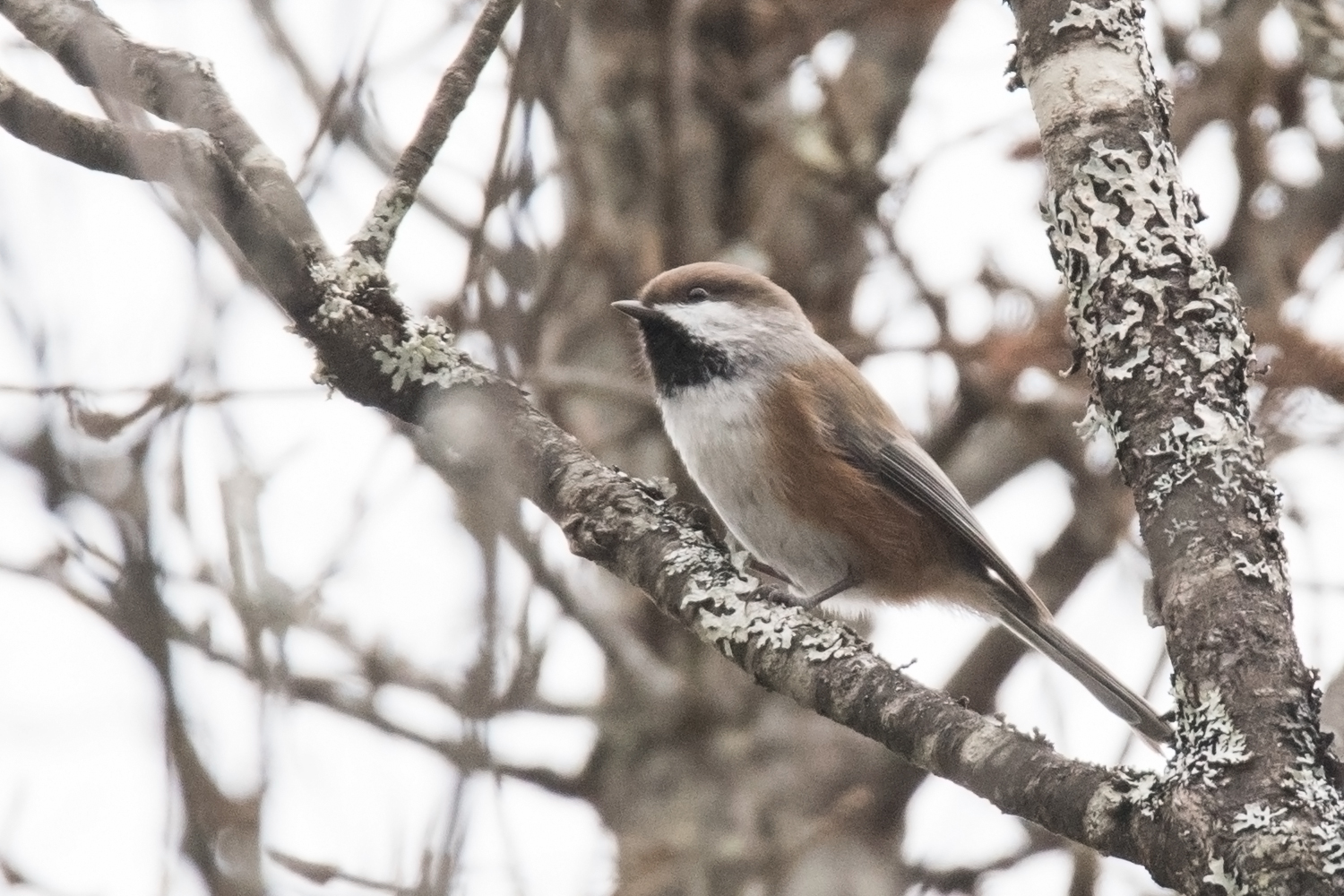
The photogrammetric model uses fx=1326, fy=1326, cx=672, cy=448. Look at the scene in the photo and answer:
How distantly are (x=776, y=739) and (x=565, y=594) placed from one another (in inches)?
39.7

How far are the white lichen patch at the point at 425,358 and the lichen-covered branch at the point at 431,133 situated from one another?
6.2 inches

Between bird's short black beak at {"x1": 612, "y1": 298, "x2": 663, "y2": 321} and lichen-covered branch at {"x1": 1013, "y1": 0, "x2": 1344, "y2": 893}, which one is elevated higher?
bird's short black beak at {"x1": 612, "y1": 298, "x2": 663, "y2": 321}

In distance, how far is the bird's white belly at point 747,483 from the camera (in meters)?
3.57

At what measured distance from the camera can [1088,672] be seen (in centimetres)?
352

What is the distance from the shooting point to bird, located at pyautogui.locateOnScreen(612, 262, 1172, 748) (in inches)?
141

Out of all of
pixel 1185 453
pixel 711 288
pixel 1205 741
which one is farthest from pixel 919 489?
pixel 1205 741

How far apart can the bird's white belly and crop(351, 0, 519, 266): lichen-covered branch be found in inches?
53.7

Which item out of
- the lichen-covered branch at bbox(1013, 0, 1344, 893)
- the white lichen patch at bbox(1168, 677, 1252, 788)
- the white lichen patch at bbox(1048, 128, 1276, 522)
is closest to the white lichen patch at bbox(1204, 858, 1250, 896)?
the lichen-covered branch at bbox(1013, 0, 1344, 893)

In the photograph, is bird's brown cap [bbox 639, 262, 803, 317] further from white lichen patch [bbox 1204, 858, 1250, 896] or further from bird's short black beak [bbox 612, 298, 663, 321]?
white lichen patch [bbox 1204, 858, 1250, 896]

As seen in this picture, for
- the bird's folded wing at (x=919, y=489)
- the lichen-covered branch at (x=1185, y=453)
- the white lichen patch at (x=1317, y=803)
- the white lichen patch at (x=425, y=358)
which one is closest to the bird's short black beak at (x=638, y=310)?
the bird's folded wing at (x=919, y=489)

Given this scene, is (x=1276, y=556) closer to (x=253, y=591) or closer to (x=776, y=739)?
(x=253, y=591)

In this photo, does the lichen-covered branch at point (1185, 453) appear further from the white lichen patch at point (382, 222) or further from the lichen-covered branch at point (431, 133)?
the white lichen patch at point (382, 222)

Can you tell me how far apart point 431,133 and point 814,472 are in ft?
5.13

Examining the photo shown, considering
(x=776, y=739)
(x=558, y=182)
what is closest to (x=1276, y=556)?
(x=776, y=739)
